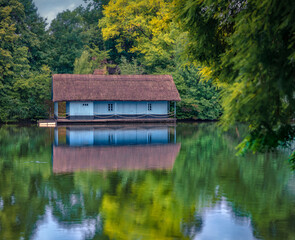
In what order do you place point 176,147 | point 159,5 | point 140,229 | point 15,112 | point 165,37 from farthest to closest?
point 159,5, point 165,37, point 15,112, point 176,147, point 140,229

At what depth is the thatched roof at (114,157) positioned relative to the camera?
1790 centimetres

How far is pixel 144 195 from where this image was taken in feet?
42.0

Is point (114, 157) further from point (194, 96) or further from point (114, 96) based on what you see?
point (194, 96)

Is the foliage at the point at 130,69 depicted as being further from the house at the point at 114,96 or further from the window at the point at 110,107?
the window at the point at 110,107

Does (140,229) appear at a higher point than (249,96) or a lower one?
lower

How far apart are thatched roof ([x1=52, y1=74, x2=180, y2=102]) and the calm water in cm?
2480

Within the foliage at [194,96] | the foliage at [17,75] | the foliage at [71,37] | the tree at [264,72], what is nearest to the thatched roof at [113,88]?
the foliage at [194,96]

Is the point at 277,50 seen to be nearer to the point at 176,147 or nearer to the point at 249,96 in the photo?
the point at 249,96

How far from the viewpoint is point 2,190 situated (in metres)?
13.3

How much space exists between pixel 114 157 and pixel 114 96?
27.6 m

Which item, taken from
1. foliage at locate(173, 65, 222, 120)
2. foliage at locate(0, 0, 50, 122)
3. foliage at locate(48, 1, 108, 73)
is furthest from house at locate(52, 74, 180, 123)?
foliage at locate(48, 1, 108, 73)

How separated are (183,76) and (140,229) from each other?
149 ft

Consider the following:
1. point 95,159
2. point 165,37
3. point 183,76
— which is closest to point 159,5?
point 165,37

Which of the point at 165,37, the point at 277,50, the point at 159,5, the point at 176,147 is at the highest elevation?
the point at 159,5
